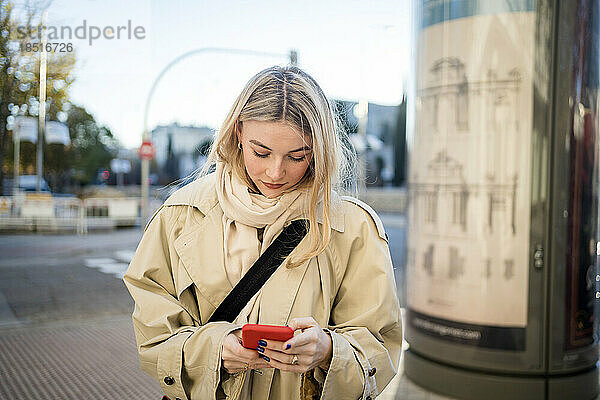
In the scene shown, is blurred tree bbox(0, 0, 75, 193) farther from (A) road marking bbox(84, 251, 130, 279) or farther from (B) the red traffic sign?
(B) the red traffic sign

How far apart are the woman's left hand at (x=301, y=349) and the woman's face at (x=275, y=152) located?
433 millimetres

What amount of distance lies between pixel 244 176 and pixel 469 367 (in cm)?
307

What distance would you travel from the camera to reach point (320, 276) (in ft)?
6.57

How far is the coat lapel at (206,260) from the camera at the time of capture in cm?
198

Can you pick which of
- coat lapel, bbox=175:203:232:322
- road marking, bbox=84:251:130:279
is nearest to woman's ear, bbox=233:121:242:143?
coat lapel, bbox=175:203:232:322

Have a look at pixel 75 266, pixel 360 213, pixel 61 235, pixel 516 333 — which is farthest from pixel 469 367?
pixel 61 235

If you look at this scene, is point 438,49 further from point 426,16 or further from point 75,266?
point 75,266

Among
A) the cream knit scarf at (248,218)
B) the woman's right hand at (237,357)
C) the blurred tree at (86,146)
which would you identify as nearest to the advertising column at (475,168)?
the cream knit scarf at (248,218)

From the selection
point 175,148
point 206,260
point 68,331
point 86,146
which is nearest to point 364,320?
point 206,260

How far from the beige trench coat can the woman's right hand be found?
0.18ft

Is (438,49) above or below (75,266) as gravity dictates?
above

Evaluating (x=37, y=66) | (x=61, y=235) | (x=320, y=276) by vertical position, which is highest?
(x=37, y=66)

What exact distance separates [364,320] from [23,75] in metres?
9.22

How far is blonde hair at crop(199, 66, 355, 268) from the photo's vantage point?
1.92m
